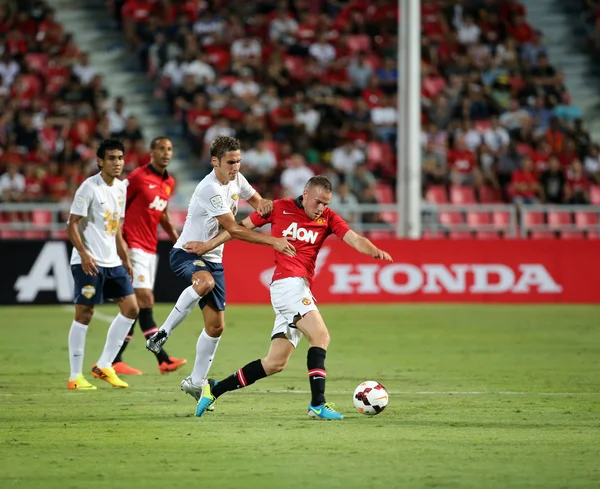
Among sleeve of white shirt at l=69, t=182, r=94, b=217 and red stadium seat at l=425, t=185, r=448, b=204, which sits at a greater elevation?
sleeve of white shirt at l=69, t=182, r=94, b=217

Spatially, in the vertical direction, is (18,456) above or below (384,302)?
above

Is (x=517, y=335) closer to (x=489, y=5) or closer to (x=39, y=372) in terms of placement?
(x=39, y=372)

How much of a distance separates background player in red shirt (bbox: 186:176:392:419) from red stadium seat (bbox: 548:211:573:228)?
15.6 metres

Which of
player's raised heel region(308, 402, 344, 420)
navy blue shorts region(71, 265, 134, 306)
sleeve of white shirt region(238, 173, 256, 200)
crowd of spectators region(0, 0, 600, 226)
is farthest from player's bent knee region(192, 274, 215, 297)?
crowd of spectators region(0, 0, 600, 226)

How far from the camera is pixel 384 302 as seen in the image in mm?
21359

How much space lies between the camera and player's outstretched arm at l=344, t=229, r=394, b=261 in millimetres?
8875

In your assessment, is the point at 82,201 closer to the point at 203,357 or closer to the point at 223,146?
the point at 223,146

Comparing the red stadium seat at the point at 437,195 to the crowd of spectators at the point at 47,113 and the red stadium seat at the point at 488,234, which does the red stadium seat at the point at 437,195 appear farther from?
the crowd of spectators at the point at 47,113

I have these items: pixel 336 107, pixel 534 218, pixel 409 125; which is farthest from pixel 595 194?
pixel 336 107

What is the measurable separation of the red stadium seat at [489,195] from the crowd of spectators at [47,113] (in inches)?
280

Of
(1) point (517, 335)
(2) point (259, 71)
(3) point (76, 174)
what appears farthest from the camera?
(2) point (259, 71)

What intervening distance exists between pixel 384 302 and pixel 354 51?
8937mm

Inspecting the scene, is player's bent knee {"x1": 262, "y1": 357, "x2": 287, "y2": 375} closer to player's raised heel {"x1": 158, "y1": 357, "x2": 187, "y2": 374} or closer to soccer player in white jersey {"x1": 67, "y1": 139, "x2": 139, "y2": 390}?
soccer player in white jersey {"x1": 67, "y1": 139, "x2": 139, "y2": 390}

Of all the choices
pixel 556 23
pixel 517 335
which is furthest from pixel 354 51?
pixel 517 335
